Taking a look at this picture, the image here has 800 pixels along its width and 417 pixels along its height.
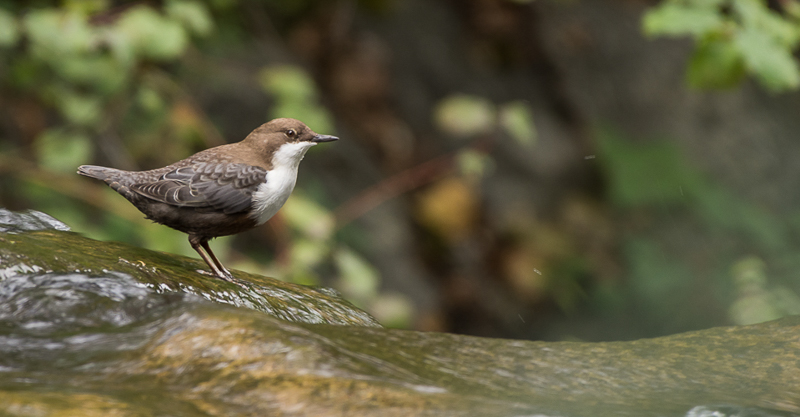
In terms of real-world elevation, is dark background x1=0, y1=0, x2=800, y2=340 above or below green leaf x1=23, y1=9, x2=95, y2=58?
above

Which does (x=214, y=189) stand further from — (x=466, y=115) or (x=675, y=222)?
(x=675, y=222)

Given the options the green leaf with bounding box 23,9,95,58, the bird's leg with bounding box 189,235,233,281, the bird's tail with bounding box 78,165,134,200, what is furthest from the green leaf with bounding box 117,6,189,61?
the bird's leg with bounding box 189,235,233,281

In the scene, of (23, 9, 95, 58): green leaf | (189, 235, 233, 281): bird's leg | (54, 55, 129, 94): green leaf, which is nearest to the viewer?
(189, 235, 233, 281): bird's leg

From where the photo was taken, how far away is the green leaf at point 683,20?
345 centimetres

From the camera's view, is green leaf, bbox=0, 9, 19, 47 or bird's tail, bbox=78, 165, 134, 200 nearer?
Answer: bird's tail, bbox=78, 165, 134, 200

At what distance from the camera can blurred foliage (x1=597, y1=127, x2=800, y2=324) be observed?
6465mm

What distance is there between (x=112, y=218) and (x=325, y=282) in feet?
5.89

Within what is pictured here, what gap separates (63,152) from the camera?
14.3ft

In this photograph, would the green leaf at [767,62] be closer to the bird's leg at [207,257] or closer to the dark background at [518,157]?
the dark background at [518,157]

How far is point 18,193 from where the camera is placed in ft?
17.2

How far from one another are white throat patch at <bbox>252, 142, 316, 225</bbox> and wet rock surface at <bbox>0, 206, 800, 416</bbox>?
38 cm

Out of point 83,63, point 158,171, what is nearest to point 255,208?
point 158,171

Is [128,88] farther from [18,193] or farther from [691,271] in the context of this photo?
[691,271]

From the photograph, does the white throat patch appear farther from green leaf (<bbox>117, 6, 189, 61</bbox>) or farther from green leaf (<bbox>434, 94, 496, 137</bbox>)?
green leaf (<bbox>434, 94, 496, 137</bbox>)
